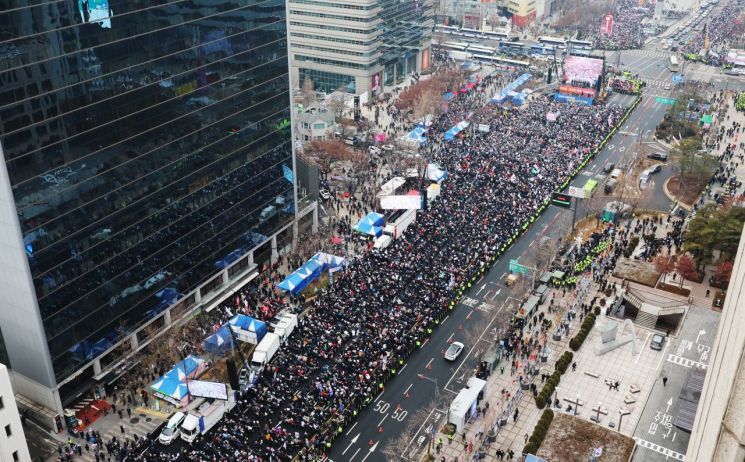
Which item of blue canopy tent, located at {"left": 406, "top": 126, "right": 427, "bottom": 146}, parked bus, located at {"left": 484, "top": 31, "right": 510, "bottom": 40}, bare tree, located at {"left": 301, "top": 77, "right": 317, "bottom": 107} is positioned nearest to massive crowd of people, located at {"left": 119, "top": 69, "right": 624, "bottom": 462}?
blue canopy tent, located at {"left": 406, "top": 126, "right": 427, "bottom": 146}

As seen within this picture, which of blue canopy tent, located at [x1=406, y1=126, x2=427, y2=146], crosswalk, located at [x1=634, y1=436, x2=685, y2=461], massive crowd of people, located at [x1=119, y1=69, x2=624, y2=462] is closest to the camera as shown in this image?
crosswalk, located at [x1=634, y1=436, x2=685, y2=461]

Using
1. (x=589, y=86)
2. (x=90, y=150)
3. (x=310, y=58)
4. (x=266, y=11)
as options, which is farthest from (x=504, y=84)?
(x=90, y=150)

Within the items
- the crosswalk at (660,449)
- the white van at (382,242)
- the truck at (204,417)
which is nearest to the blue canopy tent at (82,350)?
the truck at (204,417)

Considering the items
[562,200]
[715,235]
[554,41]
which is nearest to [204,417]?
[562,200]

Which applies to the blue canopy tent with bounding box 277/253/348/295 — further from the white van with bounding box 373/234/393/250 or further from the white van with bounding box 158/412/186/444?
the white van with bounding box 158/412/186/444

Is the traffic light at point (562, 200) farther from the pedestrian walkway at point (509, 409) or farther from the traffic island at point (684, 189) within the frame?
the pedestrian walkway at point (509, 409)
